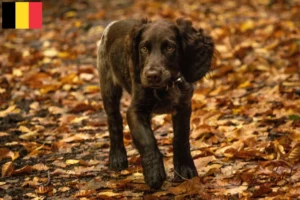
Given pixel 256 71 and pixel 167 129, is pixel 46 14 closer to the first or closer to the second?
pixel 256 71

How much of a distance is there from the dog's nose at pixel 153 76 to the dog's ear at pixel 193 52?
1.69 ft

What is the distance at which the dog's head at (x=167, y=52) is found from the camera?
14.7 feet

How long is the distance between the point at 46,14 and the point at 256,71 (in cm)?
857

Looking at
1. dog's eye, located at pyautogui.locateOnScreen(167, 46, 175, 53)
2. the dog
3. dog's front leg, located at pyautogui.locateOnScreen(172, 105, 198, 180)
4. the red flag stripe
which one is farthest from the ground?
dog's eye, located at pyautogui.locateOnScreen(167, 46, 175, 53)

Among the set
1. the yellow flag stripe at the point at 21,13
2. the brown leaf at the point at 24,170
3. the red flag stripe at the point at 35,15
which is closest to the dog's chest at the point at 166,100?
the brown leaf at the point at 24,170

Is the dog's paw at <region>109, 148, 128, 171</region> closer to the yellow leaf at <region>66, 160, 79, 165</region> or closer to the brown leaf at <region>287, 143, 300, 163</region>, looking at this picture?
the yellow leaf at <region>66, 160, 79, 165</region>

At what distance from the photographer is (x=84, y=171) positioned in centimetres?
555

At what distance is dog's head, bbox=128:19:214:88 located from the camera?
4.48 m

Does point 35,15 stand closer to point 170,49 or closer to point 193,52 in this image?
point 193,52

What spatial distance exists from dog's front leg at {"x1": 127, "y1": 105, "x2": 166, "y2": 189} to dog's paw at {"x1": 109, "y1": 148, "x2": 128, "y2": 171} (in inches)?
34.1

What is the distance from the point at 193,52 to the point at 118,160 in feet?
4.49

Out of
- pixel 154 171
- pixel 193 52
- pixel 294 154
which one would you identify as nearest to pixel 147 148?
pixel 154 171

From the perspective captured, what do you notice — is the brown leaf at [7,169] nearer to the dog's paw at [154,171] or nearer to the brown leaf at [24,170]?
the brown leaf at [24,170]

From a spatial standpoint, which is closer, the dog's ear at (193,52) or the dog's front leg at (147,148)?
the dog's front leg at (147,148)
